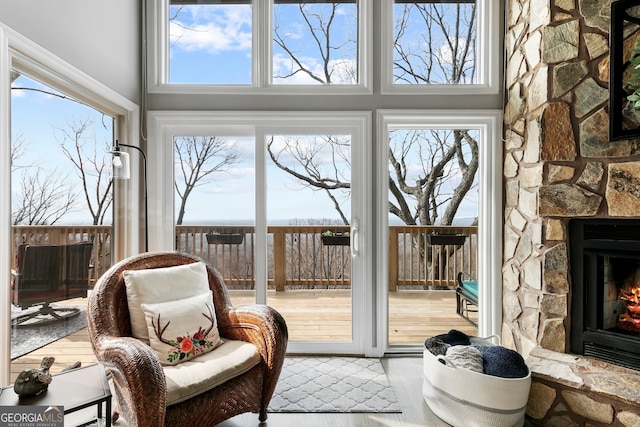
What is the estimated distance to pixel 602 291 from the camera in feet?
7.63

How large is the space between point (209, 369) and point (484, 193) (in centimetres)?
242

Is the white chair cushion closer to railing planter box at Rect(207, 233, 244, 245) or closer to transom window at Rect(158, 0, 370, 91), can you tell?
railing planter box at Rect(207, 233, 244, 245)

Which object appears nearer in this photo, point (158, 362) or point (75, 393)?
point (75, 393)

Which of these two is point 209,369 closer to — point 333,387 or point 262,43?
point 333,387

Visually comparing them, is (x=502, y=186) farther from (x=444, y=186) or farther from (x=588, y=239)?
(x=588, y=239)

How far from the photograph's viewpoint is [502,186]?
2.99 metres

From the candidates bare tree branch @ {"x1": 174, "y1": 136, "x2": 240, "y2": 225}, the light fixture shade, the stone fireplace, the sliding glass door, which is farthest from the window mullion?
the stone fireplace

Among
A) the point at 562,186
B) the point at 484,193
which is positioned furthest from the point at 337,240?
the point at 562,186

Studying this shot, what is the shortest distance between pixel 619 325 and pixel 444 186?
1.58 m

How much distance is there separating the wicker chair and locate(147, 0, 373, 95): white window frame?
143 centimetres

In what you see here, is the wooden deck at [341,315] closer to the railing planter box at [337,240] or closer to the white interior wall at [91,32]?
the railing planter box at [337,240]

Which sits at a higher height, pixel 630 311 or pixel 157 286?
pixel 157 286

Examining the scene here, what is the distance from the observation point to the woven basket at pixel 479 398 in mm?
1948

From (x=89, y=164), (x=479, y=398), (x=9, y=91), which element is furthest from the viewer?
(x=89, y=164)
